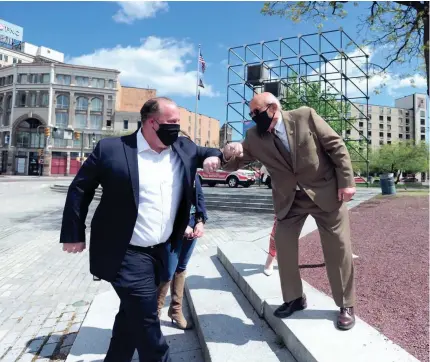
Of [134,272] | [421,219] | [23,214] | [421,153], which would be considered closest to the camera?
[134,272]

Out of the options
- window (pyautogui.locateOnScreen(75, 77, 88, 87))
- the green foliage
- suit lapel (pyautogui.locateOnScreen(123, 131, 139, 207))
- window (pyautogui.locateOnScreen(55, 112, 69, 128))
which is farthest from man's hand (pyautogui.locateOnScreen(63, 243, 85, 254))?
window (pyautogui.locateOnScreen(75, 77, 88, 87))

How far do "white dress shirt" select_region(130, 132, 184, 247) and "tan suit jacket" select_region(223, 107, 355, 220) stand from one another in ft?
1.42

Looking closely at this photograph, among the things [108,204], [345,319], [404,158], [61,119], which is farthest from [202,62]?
[61,119]

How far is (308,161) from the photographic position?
2.44m

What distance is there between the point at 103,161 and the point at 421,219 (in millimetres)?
7865

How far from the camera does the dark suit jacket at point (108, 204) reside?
78.4 inches

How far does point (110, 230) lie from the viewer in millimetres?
2002

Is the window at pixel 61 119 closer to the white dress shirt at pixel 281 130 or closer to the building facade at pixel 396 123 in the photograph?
the white dress shirt at pixel 281 130

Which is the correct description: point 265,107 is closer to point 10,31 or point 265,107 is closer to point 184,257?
point 184,257

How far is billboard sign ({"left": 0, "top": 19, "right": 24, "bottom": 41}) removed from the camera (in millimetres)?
84744

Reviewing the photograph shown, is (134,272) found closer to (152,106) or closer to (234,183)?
(152,106)

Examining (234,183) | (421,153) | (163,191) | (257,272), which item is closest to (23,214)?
(257,272)

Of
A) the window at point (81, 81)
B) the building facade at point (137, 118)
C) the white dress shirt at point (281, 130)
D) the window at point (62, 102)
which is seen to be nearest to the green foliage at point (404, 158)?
the building facade at point (137, 118)

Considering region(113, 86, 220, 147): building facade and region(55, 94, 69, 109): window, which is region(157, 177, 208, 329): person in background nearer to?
region(113, 86, 220, 147): building facade
